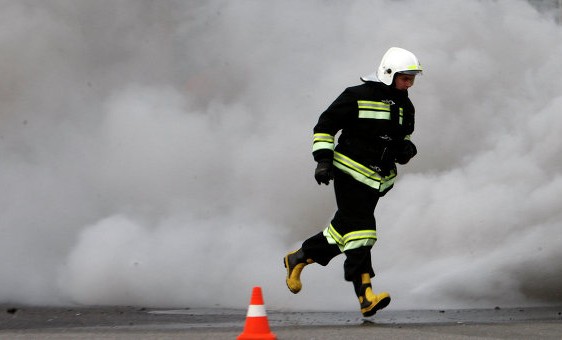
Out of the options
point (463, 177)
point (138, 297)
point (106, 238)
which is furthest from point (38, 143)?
point (463, 177)

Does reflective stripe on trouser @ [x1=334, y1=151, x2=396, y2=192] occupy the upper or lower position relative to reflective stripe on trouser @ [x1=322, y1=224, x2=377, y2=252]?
upper

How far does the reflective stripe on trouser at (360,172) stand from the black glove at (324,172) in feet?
0.43

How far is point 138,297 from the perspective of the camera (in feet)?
25.1

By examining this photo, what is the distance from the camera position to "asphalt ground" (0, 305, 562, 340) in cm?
497

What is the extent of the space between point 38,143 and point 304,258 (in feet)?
15.5

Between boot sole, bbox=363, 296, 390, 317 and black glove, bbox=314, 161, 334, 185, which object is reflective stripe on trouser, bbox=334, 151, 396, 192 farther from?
boot sole, bbox=363, 296, 390, 317

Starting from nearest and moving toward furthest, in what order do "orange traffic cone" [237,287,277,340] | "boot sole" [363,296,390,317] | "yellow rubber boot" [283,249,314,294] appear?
"orange traffic cone" [237,287,277,340] < "boot sole" [363,296,390,317] < "yellow rubber boot" [283,249,314,294]

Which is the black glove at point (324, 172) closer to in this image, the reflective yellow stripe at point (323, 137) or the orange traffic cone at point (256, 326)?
the reflective yellow stripe at point (323, 137)

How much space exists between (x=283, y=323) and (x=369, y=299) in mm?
477

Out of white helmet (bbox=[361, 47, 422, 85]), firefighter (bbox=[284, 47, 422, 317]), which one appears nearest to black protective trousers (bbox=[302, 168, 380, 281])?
firefighter (bbox=[284, 47, 422, 317])

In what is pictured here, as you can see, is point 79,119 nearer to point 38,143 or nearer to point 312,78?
point 38,143

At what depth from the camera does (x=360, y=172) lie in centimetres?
→ 582

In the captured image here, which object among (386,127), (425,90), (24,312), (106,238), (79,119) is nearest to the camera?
(386,127)

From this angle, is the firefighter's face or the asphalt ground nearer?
the asphalt ground
